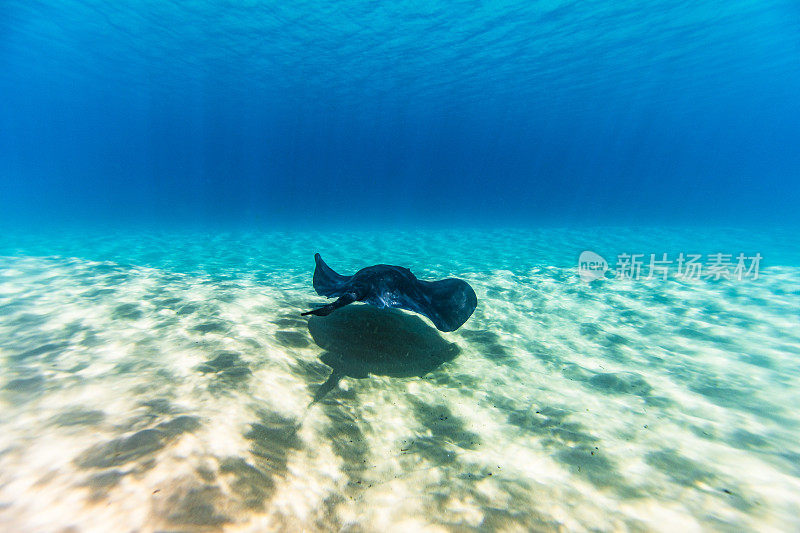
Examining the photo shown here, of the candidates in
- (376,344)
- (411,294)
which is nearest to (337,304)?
(411,294)

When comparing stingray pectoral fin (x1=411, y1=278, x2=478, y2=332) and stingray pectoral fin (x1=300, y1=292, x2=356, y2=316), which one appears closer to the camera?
stingray pectoral fin (x1=300, y1=292, x2=356, y2=316)

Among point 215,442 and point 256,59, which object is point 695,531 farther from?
point 256,59

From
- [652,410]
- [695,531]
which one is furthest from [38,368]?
[652,410]

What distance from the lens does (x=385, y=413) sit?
13.4ft

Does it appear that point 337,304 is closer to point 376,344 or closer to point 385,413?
point 385,413

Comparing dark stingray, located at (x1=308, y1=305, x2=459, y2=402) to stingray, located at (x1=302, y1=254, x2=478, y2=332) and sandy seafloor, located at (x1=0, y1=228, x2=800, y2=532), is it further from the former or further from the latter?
stingray, located at (x1=302, y1=254, x2=478, y2=332)

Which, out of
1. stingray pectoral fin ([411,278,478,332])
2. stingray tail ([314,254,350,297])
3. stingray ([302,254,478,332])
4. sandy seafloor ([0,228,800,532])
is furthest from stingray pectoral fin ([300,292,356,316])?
stingray tail ([314,254,350,297])

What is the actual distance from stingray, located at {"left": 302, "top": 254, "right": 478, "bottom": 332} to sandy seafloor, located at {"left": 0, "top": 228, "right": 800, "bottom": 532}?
0.90m

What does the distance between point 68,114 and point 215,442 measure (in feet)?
334

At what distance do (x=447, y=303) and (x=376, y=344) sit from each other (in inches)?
56.6

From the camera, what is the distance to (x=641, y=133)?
76.9 m

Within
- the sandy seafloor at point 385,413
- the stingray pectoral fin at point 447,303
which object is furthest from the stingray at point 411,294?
the sandy seafloor at point 385,413

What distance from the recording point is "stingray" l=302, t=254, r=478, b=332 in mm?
4680

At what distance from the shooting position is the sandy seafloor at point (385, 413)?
7.64ft
